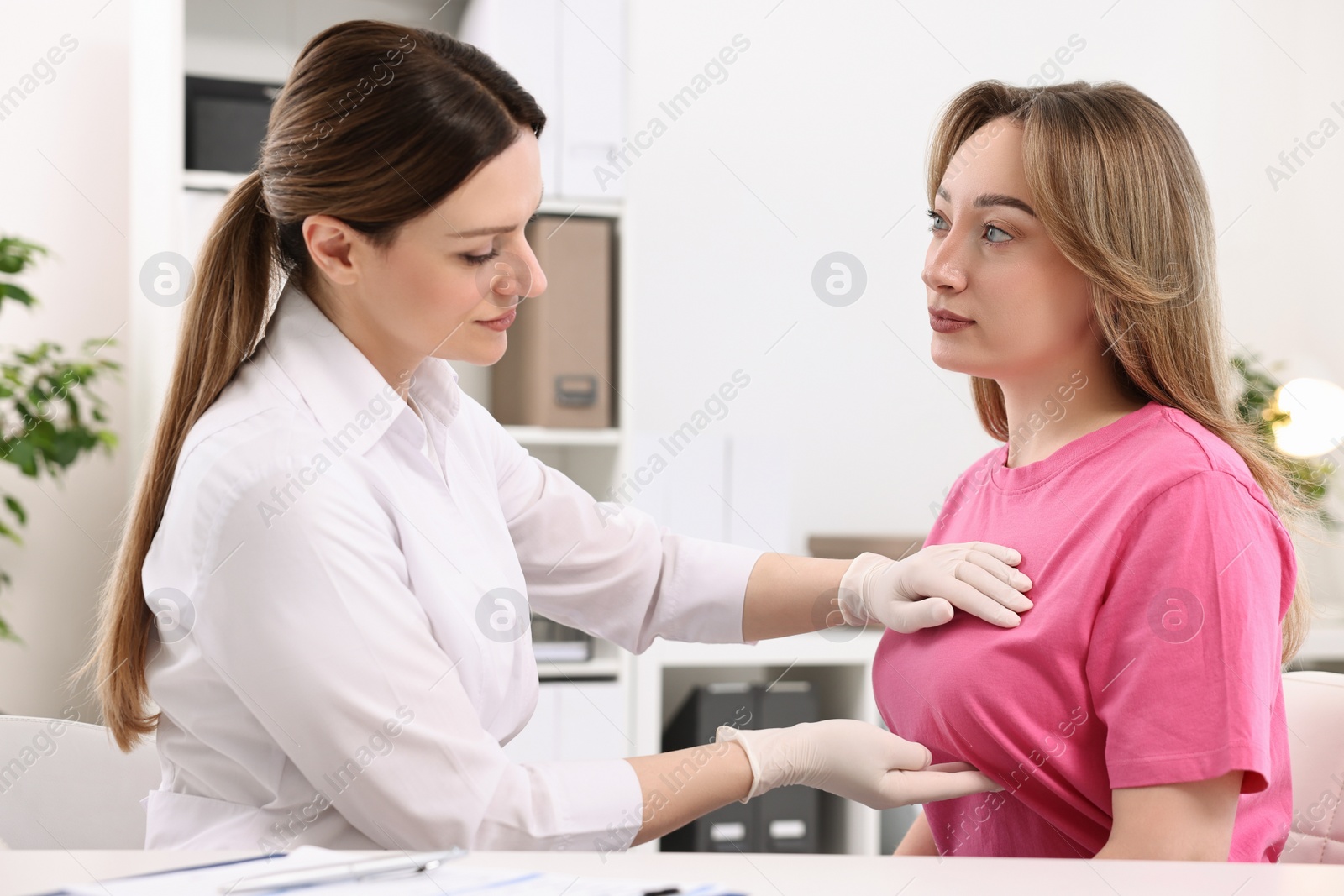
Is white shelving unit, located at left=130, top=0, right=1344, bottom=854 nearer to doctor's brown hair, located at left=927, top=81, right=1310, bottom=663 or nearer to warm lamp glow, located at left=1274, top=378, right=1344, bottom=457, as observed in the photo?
warm lamp glow, located at left=1274, top=378, right=1344, bottom=457

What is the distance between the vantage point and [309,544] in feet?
3.09

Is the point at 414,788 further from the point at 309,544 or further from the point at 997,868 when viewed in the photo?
the point at 997,868

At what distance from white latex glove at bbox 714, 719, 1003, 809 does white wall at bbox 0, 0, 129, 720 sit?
1.89 metres

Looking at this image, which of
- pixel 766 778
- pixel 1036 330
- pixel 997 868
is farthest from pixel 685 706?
pixel 997 868

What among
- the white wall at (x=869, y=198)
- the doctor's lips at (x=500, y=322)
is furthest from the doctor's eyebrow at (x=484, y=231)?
the white wall at (x=869, y=198)

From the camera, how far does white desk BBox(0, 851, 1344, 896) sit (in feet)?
2.19

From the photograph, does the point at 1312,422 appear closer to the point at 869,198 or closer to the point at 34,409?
the point at 869,198

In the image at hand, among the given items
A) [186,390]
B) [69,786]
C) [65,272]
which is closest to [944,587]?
[186,390]

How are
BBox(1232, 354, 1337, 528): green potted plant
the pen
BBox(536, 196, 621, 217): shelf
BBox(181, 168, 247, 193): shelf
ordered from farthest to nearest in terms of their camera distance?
BBox(1232, 354, 1337, 528): green potted plant → BBox(536, 196, 621, 217): shelf → BBox(181, 168, 247, 193): shelf → the pen

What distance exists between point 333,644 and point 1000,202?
0.78m

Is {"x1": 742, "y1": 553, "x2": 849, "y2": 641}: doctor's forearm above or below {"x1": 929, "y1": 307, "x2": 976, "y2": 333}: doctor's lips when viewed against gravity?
below

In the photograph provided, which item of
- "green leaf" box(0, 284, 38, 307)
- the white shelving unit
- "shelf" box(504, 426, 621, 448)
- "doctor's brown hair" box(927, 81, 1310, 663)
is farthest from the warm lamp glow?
"green leaf" box(0, 284, 38, 307)

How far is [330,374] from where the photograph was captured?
1.12 m

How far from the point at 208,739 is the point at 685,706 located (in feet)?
5.31
